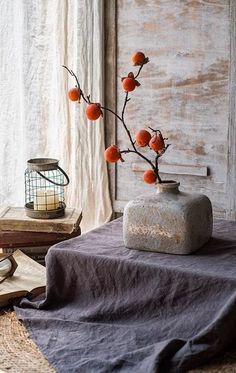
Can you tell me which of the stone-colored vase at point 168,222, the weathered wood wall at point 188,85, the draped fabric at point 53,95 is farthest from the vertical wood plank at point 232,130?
the stone-colored vase at point 168,222

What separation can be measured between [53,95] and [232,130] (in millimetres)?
888

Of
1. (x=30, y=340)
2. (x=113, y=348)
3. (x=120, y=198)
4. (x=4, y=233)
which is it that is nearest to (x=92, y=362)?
(x=113, y=348)

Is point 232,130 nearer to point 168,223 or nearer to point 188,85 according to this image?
point 188,85

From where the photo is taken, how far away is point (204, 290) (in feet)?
5.31

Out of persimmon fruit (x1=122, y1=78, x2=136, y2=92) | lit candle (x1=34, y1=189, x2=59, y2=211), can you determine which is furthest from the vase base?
lit candle (x1=34, y1=189, x2=59, y2=211)

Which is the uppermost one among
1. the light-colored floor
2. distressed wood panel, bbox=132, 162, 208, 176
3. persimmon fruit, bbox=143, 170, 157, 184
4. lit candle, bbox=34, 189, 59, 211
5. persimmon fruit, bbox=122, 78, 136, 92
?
persimmon fruit, bbox=122, 78, 136, 92

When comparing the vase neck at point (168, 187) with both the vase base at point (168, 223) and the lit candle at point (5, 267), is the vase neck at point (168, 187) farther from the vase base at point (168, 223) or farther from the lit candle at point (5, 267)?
the lit candle at point (5, 267)

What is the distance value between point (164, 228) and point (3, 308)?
59cm

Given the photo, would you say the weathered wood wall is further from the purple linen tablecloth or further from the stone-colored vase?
the stone-colored vase

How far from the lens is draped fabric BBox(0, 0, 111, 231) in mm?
2977

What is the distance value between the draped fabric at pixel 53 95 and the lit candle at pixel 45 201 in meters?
0.64

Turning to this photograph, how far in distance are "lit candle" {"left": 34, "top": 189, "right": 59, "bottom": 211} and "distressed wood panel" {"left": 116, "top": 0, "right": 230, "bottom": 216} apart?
67 centimetres

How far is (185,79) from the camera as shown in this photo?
2809mm

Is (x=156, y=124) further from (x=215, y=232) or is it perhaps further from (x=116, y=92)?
(x=215, y=232)
